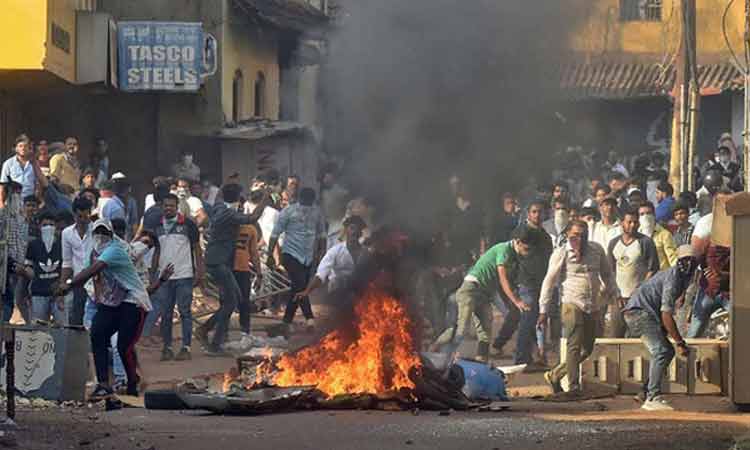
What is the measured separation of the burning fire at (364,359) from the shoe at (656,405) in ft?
6.43

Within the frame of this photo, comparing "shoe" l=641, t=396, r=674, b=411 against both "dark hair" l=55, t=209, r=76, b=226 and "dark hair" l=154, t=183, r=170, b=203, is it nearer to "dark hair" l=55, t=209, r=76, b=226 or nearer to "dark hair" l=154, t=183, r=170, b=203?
"dark hair" l=55, t=209, r=76, b=226

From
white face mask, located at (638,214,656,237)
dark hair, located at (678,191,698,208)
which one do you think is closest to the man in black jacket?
white face mask, located at (638,214,656,237)

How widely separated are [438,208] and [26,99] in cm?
1069

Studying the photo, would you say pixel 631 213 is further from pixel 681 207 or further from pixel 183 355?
pixel 183 355

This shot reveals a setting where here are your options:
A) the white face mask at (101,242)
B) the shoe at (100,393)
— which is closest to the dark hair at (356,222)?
the white face mask at (101,242)

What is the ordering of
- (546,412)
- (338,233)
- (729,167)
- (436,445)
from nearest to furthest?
(436,445) → (546,412) → (338,233) → (729,167)

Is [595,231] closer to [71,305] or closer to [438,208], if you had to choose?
[438,208]

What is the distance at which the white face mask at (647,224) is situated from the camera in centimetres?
1738

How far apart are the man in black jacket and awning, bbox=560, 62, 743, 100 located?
49.1 feet

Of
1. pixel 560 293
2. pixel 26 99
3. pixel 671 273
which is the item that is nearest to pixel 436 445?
pixel 671 273

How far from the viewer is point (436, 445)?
407 inches

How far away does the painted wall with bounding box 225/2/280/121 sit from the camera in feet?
93.9

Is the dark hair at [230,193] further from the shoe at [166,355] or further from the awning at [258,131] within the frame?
the awning at [258,131]

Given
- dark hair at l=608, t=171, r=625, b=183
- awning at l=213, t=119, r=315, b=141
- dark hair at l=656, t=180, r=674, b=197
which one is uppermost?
awning at l=213, t=119, r=315, b=141
